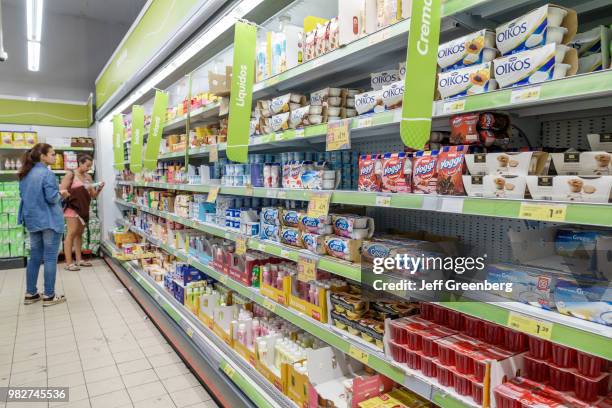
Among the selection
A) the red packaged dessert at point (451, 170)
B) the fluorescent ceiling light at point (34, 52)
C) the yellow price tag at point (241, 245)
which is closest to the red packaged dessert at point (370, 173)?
the red packaged dessert at point (451, 170)

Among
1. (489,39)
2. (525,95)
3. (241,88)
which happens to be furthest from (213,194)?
(525,95)

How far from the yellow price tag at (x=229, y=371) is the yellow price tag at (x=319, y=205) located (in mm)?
1230

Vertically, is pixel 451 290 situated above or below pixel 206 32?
below

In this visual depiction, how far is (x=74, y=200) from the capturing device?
6.76 metres

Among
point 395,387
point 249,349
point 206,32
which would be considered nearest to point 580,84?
point 395,387

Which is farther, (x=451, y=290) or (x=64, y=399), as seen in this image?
(x=64, y=399)

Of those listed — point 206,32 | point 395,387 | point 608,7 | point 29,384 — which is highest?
point 206,32

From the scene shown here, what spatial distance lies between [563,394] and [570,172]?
0.61 meters

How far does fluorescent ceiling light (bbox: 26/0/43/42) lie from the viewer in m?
4.53

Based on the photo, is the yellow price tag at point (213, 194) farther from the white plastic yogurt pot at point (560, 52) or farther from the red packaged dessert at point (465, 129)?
the white plastic yogurt pot at point (560, 52)

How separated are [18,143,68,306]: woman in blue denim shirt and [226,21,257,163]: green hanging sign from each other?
3.23 meters

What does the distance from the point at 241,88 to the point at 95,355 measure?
2.65m

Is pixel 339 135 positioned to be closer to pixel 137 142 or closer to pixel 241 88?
pixel 241 88

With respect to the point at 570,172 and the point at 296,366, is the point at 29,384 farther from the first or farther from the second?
the point at 570,172
